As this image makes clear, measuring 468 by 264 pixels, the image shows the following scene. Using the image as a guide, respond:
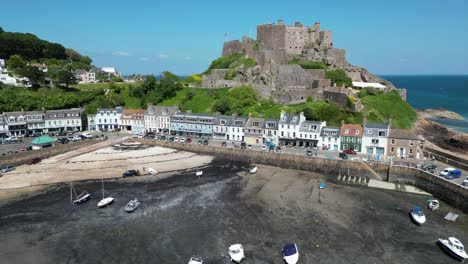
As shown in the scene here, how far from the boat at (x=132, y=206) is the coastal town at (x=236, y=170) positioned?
0.58ft

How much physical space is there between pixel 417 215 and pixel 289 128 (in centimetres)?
2419

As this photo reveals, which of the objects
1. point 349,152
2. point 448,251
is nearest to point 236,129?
point 349,152

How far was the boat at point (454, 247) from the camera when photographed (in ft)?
81.9

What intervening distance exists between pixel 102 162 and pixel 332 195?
31.3m

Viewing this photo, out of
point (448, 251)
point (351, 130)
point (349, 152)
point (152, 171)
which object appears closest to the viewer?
point (448, 251)

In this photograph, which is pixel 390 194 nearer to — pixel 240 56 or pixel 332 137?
pixel 332 137

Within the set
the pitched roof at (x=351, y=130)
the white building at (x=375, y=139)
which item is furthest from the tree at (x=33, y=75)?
the white building at (x=375, y=139)

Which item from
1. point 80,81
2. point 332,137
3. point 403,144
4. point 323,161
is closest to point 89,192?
point 323,161

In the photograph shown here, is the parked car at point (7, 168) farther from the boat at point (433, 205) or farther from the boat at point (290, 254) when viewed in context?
the boat at point (433, 205)

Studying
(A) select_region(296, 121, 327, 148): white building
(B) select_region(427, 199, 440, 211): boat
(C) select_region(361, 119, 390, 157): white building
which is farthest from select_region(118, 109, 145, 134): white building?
(B) select_region(427, 199, 440, 211): boat

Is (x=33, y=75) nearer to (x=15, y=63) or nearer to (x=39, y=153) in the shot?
(x=15, y=63)

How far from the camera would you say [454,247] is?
1001 inches

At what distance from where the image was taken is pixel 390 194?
37250mm

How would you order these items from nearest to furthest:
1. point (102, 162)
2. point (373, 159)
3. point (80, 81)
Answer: point (373, 159) → point (102, 162) → point (80, 81)
